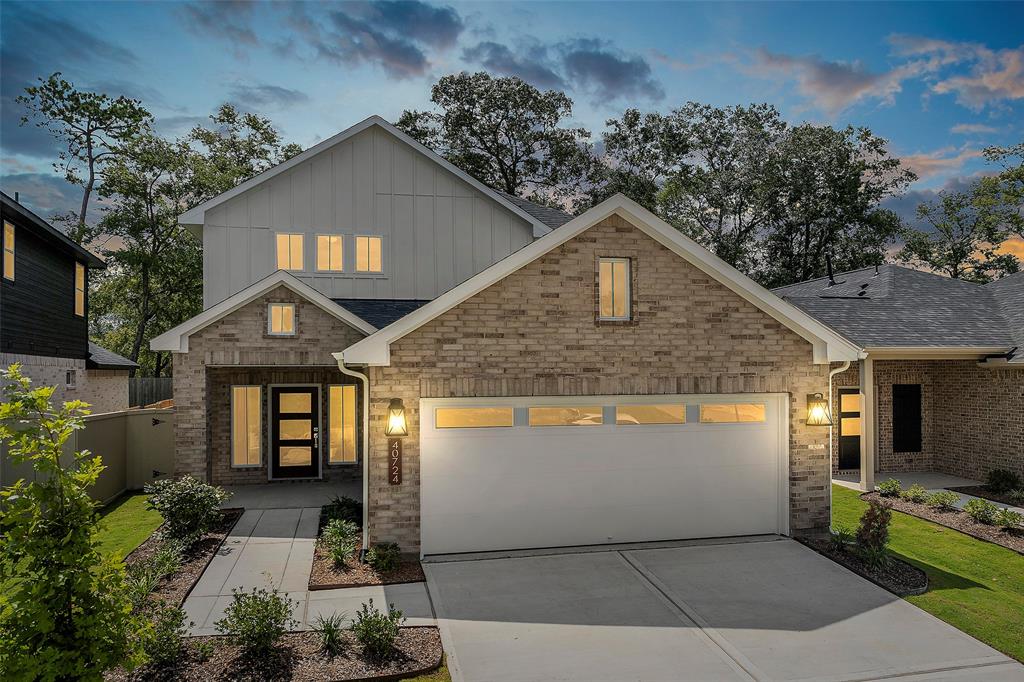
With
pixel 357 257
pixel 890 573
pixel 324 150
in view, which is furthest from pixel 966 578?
pixel 324 150

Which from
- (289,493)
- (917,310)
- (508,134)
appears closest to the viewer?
(289,493)

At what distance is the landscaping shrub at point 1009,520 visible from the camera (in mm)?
10023

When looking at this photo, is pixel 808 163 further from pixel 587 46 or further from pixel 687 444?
pixel 687 444

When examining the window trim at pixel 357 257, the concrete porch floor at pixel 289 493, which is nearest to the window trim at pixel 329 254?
the window trim at pixel 357 257

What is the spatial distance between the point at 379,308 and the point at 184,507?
20.8 feet

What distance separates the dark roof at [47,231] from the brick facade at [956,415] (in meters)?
18.1

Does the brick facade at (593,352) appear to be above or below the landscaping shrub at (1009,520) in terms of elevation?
above

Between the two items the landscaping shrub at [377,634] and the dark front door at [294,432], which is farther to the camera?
the dark front door at [294,432]

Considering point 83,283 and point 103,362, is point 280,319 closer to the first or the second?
point 83,283

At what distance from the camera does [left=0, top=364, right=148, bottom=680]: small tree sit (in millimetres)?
4012

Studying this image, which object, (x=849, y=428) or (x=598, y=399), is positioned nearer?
(x=598, y=399)

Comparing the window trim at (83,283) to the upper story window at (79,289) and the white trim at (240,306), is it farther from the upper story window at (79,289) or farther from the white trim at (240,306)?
the white trim at (240,306)

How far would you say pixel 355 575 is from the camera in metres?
7.85

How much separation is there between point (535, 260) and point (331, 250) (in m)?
8.17
